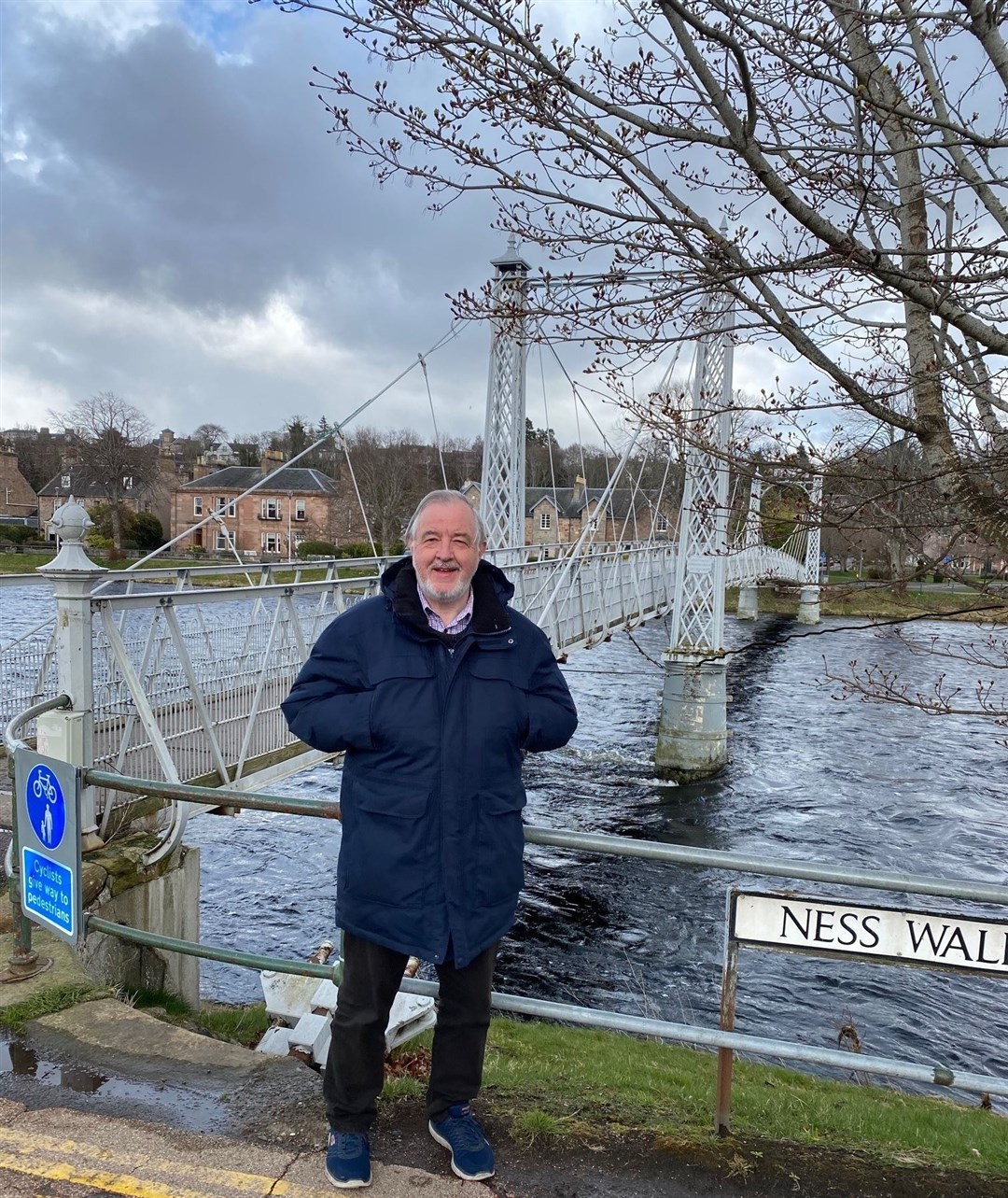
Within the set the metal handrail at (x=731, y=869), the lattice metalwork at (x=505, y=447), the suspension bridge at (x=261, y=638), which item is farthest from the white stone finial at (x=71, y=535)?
the lattice metalwork at (x=505, y=447)

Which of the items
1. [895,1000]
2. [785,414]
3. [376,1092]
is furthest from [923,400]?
[895,1000]

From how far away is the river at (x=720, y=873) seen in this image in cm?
892

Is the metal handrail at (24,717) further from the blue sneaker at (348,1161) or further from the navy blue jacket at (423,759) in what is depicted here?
the blue sneaker at (348,1161)

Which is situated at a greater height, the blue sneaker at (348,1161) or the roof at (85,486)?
the roof at (85,486)

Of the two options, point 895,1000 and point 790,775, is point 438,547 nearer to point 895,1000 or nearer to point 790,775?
point 895,1000

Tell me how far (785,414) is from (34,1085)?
432 centimetres

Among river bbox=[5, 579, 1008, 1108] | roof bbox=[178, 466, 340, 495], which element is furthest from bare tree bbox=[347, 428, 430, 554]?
river bbox=[5, 579, 1008, 1108]

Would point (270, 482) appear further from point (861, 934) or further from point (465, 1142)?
point (861, 934)

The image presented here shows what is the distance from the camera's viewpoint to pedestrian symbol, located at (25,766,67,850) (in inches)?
145

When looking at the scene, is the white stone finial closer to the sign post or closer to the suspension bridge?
the suspension bridge

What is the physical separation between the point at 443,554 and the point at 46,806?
218 centimetres

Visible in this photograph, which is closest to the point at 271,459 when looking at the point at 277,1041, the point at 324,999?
the point at 324,999

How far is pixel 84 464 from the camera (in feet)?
182

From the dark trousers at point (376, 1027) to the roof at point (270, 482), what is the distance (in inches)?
2094
